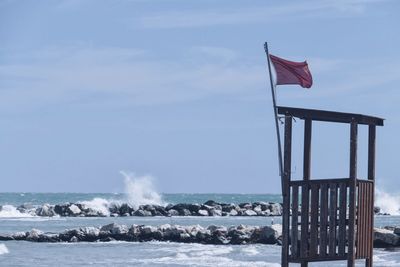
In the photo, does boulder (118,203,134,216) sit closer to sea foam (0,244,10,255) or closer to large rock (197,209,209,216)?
large rock (197,209,209,216)

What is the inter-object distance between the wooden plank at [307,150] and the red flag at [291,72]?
2.33 ft

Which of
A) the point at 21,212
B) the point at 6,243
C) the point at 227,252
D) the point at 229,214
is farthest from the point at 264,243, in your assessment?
the point at 21,212

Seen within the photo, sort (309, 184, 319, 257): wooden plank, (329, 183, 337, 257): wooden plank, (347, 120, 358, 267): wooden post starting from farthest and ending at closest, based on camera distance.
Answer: (309, 184, 319, 257): wooden plank
(329, 183, 337, 257): wooden plank
(347, 120, 358, 267): wooden post

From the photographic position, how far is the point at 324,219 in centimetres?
2198

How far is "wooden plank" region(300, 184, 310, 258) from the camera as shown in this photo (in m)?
22.1

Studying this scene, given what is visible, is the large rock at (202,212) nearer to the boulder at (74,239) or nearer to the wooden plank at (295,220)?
the boulder at (74,239)

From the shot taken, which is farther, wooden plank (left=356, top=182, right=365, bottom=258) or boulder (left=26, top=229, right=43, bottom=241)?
boulder (left=26, top=229, right=43, bottom=241)

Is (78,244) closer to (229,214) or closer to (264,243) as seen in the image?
(264,243)

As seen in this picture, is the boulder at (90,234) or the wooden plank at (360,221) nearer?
the wooden plank at (360,221)

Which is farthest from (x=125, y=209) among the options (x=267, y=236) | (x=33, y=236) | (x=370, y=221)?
(x=370, y=221)

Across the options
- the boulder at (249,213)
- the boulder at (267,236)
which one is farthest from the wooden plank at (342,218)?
the boulder at (249,213)

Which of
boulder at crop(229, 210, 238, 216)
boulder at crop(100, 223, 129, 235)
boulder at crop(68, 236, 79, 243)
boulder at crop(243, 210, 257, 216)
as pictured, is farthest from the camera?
boulder at crop(243, 210, 257, 216)

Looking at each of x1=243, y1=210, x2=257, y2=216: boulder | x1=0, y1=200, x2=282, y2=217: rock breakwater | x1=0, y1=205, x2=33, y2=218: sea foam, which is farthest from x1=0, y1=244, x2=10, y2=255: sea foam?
x1=0, y1=205, x2=33, y2=218: sea foam

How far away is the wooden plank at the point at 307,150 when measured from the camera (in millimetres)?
22250
